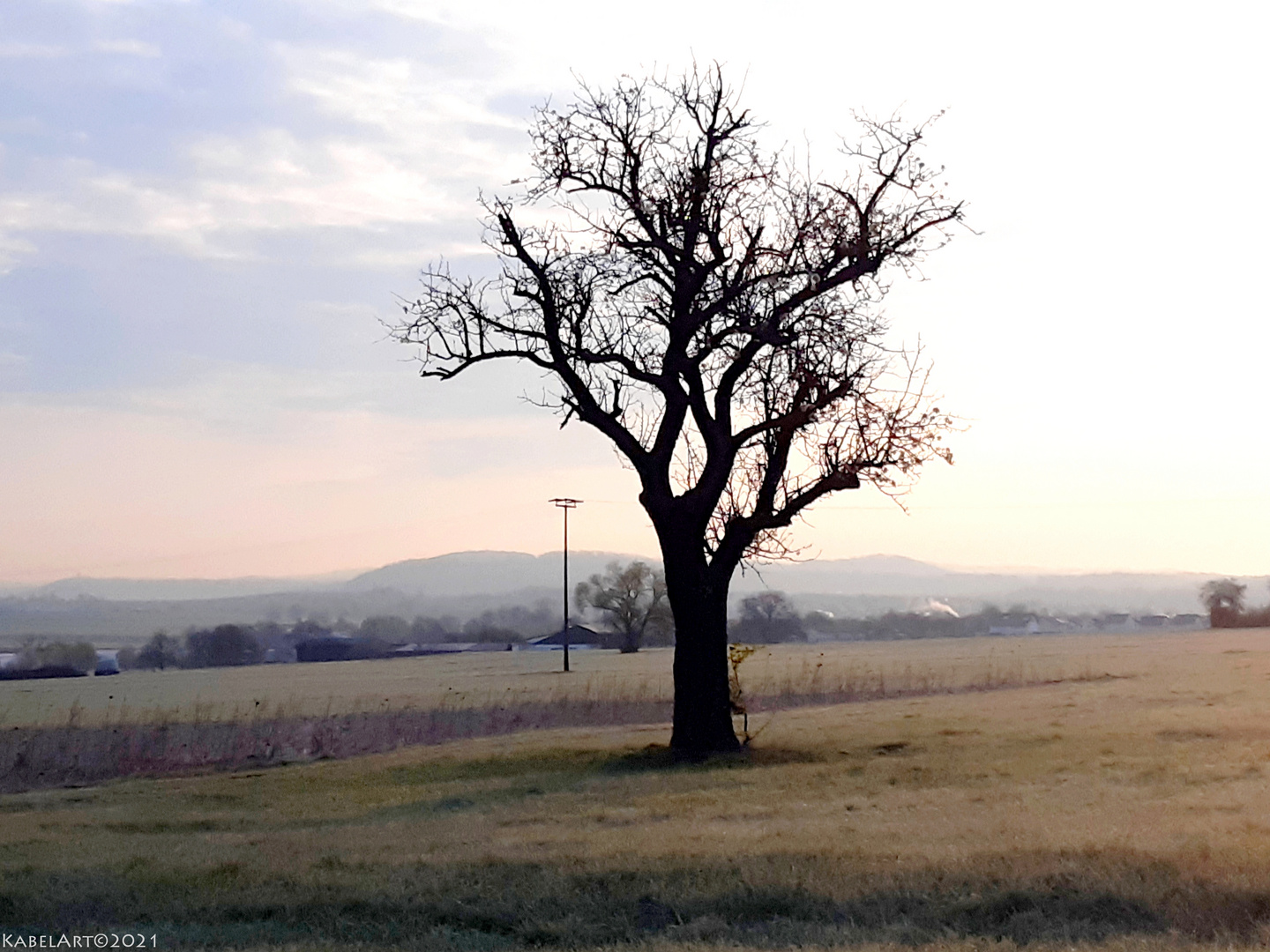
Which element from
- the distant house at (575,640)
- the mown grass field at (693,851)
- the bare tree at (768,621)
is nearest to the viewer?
the mown grass field at (693,851)

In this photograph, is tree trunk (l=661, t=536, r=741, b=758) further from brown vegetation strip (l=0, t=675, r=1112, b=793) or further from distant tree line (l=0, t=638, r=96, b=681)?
distant tree line (l=0, t=638, r=96, b=681)

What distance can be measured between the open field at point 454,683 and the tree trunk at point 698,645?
15.6 metres

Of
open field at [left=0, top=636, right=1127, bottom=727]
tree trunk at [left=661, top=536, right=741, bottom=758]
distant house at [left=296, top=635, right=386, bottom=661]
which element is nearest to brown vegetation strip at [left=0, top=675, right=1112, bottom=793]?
open field at [left=0, top=636, right=1127, bottom=727]

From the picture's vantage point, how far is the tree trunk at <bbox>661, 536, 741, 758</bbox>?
77.0ft

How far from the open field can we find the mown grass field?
16927mm

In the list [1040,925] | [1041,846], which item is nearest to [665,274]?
[1041,846]

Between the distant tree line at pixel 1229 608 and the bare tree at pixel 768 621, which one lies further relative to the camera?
the bare tree at pixel 768 621

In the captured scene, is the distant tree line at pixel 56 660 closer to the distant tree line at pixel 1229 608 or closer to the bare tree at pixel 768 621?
the bare tree at pixel 768 621

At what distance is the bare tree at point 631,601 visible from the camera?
119938mm

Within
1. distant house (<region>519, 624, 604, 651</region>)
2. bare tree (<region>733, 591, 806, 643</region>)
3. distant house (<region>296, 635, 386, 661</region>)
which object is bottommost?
distant house (<region>296, 635, 386, 661</region>)

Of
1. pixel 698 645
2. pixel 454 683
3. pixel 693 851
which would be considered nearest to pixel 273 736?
pixel 698 645

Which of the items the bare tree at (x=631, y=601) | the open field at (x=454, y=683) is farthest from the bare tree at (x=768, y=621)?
the open field at (x=454, y=683)

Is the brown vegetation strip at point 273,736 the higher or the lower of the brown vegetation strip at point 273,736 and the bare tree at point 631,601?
the lower

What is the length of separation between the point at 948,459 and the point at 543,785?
9.19m
